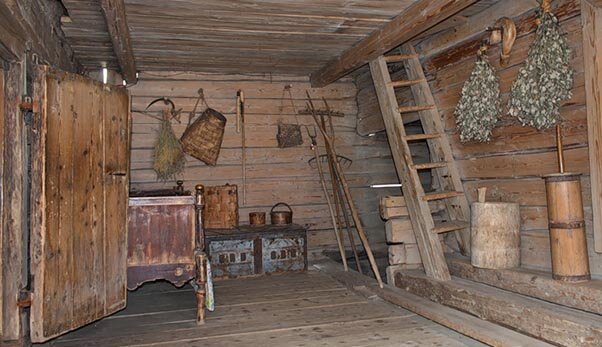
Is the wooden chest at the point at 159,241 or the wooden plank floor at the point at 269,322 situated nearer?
the wooden plank floor at the point at 269,322

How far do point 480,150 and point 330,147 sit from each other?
1.84 metres

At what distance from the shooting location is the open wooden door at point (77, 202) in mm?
2938

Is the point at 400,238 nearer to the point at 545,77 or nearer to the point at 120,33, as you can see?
the point at 545,77

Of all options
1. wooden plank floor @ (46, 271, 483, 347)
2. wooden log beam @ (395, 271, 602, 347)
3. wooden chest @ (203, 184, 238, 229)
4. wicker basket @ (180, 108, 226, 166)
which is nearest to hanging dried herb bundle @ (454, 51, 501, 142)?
wooden log beam @ (395, 271, 602, 347)

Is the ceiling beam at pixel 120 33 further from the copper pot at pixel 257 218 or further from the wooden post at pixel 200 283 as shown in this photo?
the copper pot at pixel 257 218

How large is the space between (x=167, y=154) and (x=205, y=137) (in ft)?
1.59

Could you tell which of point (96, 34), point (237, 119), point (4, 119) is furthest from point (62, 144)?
point (237, 119)

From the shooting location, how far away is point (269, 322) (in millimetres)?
3547

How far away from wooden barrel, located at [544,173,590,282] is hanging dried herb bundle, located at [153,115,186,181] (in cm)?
384

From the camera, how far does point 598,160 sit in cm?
291

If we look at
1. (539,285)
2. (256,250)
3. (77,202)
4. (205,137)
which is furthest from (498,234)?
(205,137)

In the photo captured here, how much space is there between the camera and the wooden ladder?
4098 mm

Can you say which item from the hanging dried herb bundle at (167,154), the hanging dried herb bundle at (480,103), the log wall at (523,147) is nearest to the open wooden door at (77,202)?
the hanging dried herb bundle at (167,154)

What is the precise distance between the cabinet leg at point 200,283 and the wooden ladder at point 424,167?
1844 mm
